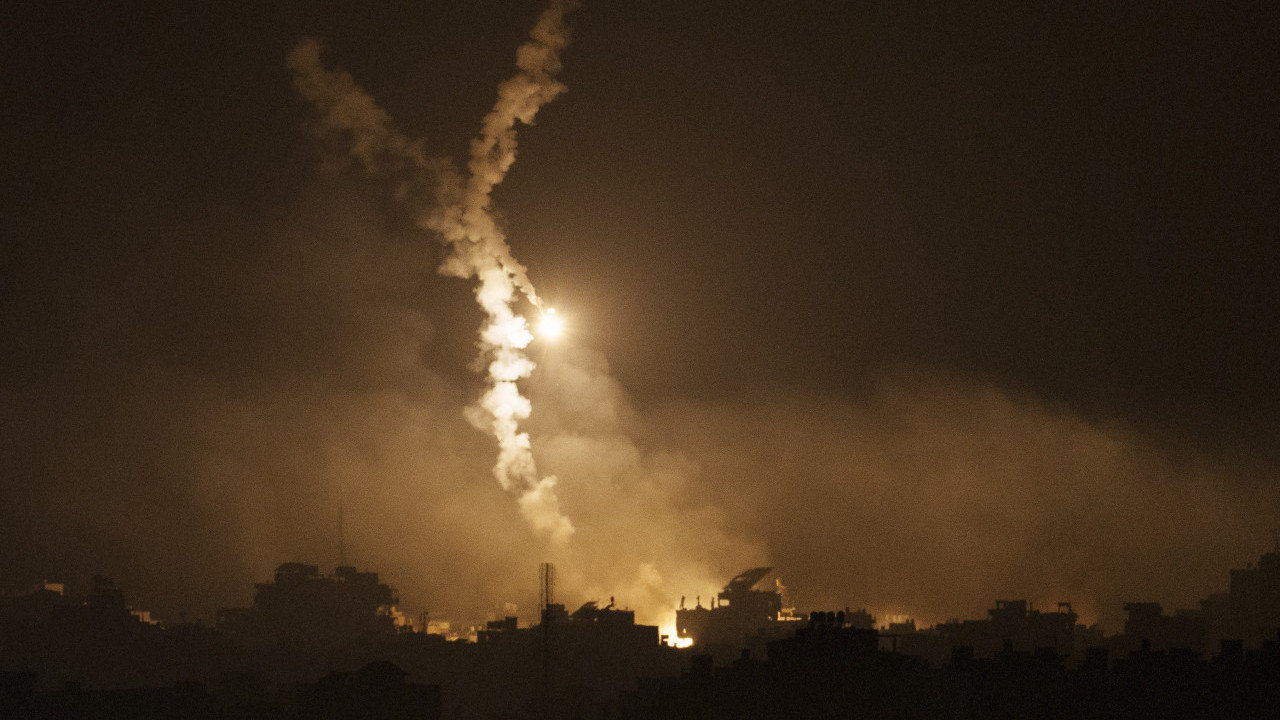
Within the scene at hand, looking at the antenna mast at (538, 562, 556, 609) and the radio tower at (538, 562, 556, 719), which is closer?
the radio tower at (538, 562, 556, 719)

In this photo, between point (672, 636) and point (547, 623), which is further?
point (672, 636)

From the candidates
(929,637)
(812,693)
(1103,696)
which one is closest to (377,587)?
(929,637)

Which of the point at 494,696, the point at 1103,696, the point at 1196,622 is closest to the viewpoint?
the point at 1103,696

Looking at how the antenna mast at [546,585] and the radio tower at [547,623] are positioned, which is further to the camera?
the antenna mast at [546,585]

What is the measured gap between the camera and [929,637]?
340ft

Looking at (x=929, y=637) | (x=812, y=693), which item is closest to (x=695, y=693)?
(x=812, y=693)

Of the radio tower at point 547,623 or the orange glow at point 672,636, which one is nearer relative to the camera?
the radio tower at point 547,623

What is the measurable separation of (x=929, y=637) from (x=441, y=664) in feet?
105

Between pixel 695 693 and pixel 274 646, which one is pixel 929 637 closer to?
pixel 695 693

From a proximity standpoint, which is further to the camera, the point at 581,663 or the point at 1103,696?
the point at 581,663

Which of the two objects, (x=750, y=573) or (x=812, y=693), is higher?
(x=750, y=573)

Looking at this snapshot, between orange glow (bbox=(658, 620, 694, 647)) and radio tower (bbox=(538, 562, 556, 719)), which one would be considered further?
orange glow (bbox=(658, 620, 694, 647))

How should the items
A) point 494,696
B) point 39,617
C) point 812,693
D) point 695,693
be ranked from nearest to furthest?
point 812,693 → point 695,693 → point 494,696 → point 39,617

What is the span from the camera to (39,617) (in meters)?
134
